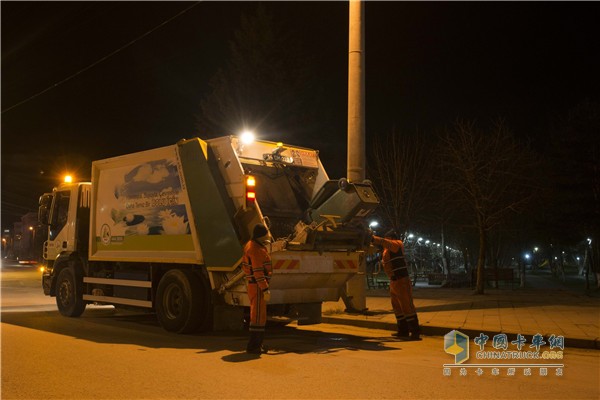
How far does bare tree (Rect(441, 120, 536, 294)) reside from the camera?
1808cm

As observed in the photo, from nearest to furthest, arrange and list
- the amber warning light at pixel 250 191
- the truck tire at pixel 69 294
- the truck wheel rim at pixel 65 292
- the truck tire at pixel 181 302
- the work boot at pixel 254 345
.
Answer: the work boot at pixel 254 345
the amber warning light at pixel 250 191
the truck tire at pixel 181 302
the truck tire at pixel 69 294
the truck wheel rim at pixel 65 292

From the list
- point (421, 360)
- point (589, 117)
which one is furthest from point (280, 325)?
point (589, 117)

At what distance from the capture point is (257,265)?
7910 millimetres

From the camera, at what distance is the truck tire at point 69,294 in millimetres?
12156

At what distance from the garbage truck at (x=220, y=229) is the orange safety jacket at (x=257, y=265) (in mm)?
651

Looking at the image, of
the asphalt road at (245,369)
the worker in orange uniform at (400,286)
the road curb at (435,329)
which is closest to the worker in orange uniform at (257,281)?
the asphalt road at (245,369)

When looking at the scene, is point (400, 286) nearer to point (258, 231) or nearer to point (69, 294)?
point (258, 231)

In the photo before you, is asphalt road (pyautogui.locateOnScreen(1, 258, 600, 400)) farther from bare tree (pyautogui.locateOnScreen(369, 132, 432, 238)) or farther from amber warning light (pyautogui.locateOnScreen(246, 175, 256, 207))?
bare tree (pyautogui.locateOnScreen(369, 132, 432, 238))

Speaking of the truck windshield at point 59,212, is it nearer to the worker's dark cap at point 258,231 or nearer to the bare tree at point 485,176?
the worker's dark cap at point 258,231

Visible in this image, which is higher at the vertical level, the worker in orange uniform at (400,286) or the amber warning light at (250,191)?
the amber warning light at (250,191)

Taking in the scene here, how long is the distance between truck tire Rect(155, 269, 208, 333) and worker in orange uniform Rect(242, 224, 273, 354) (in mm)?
1723

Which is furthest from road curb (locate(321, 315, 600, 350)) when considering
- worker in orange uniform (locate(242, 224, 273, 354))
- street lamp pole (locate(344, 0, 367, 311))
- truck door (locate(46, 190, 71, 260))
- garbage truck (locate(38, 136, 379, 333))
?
truck door (locate(46, 190, 71, 260))

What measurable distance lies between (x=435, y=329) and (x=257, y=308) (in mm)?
3734

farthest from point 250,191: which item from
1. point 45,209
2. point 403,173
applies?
point 403,173
